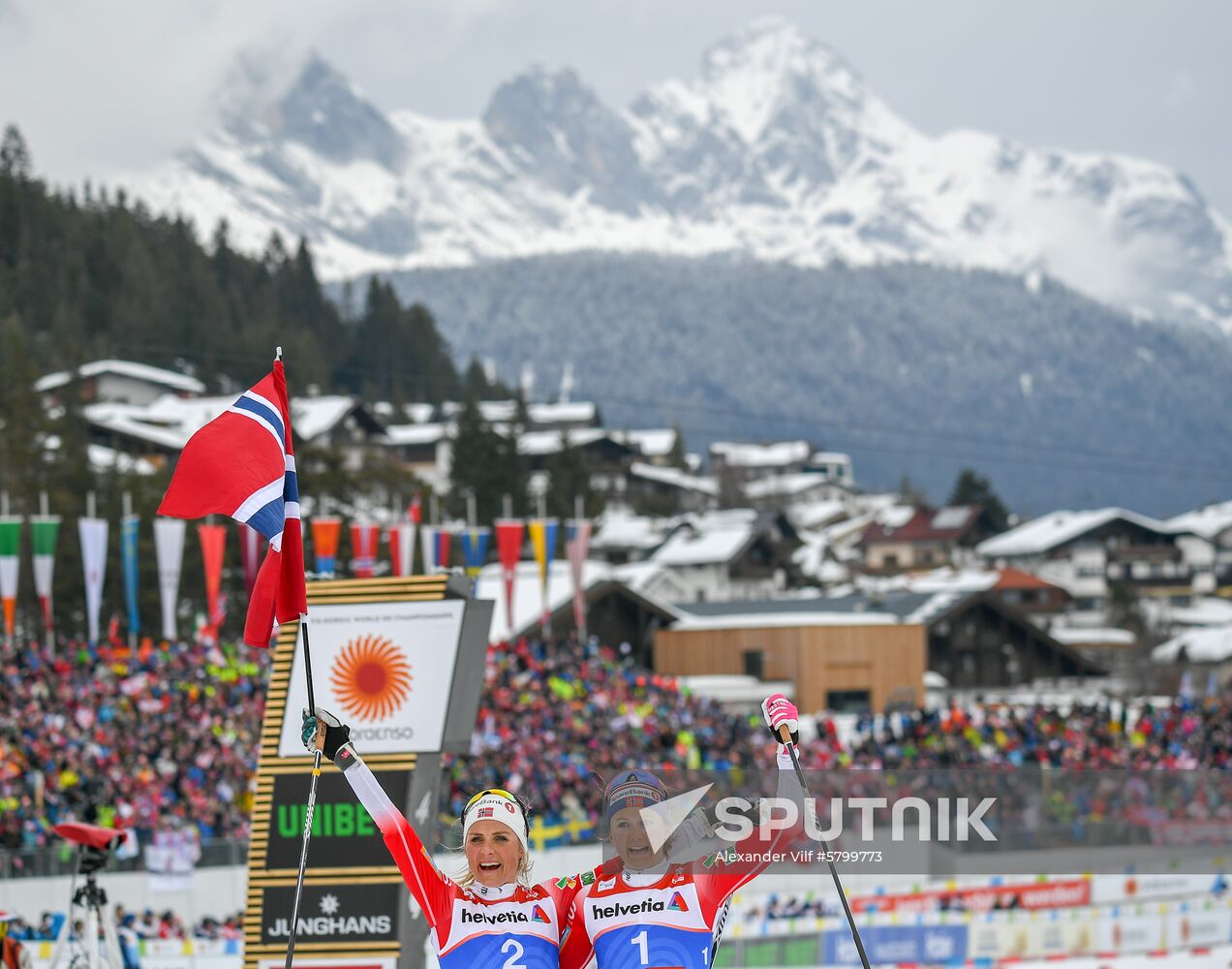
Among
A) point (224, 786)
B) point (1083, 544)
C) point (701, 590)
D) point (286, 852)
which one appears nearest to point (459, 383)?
point (1083, 544)

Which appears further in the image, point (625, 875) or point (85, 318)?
point (85, 318)

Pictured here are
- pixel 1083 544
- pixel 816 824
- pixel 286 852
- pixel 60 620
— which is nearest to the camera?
pixel 816 824

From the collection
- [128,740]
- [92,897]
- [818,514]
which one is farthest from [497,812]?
[818,514]

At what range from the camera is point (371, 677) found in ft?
38.9

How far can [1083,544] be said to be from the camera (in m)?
100

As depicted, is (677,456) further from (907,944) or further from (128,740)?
(907,944)

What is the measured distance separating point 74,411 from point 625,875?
2298 inches

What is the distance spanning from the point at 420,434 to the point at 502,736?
7332cm

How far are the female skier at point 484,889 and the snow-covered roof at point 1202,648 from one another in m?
59.6

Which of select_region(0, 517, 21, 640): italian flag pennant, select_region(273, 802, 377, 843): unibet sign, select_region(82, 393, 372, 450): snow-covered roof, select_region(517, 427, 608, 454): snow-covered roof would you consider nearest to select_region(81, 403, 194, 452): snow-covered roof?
select_region(82, 393, 372, 450): snow-covered roof

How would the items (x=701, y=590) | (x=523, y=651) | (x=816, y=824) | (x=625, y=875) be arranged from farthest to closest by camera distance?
(x=701, y=590) < (x=523, y=651) < (x=816, y=824) < (x=625, y=875)

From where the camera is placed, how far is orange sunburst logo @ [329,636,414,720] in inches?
464

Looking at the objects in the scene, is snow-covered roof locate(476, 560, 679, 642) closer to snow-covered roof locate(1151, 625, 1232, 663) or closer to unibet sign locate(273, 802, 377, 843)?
snow-covered roof locate(1151, 625, 1232, 663)

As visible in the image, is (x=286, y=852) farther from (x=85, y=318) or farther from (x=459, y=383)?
(x=459, y=383)
